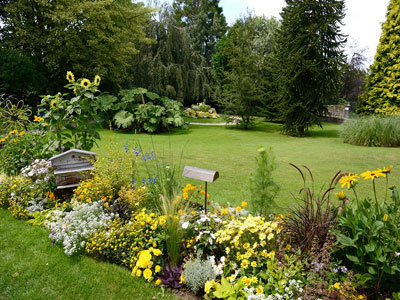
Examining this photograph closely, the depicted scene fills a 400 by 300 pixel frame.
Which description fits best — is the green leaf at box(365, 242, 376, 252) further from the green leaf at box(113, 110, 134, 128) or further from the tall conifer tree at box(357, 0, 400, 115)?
the tall conifer tree at box(357, 0, 400, 115)

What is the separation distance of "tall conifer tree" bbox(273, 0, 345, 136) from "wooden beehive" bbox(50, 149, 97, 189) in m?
9.90

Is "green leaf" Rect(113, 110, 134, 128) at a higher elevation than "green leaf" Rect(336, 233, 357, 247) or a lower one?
higher

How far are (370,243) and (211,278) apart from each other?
1111mm

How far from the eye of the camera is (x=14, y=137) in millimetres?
4285

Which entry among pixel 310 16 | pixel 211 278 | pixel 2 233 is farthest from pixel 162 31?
pixel 211 278

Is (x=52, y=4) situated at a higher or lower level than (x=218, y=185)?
higher

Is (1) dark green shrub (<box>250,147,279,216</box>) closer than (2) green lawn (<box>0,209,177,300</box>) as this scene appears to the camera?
No

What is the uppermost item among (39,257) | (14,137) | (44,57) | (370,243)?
(44,57)

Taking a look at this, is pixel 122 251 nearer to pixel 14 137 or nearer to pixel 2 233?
pixel 2 233

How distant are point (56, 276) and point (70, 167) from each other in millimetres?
1558

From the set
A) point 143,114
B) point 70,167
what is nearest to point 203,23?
point 143,114

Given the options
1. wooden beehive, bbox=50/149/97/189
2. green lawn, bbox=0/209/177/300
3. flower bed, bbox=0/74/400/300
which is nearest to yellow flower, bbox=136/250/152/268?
flower bed, bbox=0/74/400/300

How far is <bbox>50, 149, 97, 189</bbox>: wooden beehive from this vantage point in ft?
11.5

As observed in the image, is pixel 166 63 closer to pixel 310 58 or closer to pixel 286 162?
pixel 310 58
